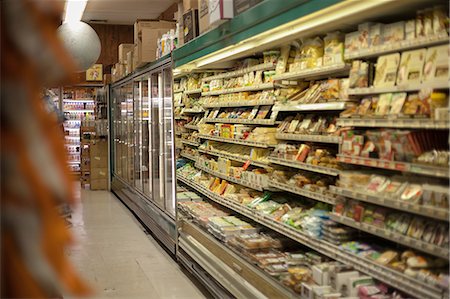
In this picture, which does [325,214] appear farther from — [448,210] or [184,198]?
[184,198]

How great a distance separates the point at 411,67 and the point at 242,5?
1.80 m

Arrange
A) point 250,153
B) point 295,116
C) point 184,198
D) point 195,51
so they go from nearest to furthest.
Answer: point 295,116 < point 250,153 < point 195,51 < point 184,198

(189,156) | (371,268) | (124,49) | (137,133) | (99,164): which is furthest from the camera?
(99,164)

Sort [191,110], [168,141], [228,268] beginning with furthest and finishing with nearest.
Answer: [168,141] < [191,110] < [228,268]

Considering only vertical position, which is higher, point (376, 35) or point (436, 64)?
point (376, 35)

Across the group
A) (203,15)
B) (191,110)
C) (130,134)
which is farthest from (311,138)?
(130,134)

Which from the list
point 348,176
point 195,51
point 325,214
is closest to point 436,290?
point 348,176

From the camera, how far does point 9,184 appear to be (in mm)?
821

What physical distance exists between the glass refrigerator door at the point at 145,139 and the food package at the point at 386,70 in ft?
20.0

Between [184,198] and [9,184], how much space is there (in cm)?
571

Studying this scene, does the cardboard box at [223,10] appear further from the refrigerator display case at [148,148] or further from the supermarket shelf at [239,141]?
the refrigerator display case at [148,148]

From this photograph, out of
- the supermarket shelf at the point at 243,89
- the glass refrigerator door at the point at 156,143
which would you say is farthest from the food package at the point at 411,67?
the glass refrigerator door at the point at 156,143

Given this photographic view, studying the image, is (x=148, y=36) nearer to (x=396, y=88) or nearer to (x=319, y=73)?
(x=319, y=73)

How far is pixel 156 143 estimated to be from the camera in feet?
27.6
